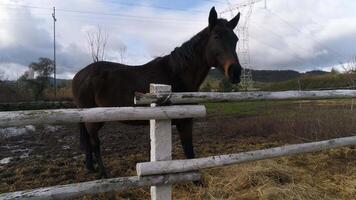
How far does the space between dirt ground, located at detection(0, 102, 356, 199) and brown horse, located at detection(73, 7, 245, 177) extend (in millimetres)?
610

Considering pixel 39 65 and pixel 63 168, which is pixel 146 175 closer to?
pixel 63 168

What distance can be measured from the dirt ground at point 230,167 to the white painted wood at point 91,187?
1.01 metres

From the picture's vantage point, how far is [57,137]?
408 inches

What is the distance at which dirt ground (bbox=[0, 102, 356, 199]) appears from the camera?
4062 millimetres

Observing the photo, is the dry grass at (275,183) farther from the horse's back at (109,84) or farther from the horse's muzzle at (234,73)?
the horse's back at (109,84)

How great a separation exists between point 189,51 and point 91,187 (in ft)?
8.87

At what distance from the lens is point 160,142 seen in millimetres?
2811

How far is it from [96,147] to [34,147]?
351 centimetres

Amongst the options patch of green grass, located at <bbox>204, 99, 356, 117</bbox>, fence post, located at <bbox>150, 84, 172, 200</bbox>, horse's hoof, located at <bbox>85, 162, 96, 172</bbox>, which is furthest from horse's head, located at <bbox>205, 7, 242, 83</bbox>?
patch of green grass, located at <bbox>204, 99, 356, 117</bbox>

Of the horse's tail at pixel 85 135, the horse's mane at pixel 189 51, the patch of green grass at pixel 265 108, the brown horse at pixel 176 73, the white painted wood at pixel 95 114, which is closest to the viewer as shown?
the white painted wood at pixel 95 114

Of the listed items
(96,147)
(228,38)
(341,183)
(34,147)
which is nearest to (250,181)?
(341,183)

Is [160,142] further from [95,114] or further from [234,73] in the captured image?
[234,73]

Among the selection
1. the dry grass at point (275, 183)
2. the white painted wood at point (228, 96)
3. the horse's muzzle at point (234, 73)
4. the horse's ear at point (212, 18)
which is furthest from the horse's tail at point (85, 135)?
the white painted wood at point (228, 96)

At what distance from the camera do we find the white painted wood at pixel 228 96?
278 cm
